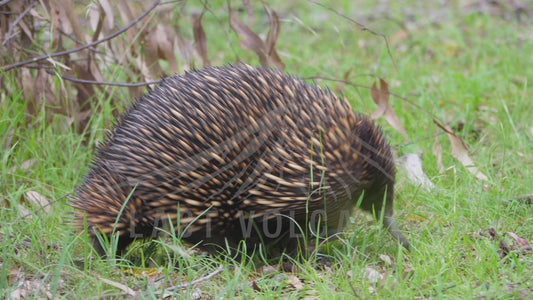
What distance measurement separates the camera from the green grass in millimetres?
2232

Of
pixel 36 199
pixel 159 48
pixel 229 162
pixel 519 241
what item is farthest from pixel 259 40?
pixel 519 241

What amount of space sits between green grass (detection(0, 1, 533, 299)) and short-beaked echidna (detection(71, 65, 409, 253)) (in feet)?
0.60

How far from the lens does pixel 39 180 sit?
335 cm

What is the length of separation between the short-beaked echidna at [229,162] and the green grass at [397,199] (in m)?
0.18

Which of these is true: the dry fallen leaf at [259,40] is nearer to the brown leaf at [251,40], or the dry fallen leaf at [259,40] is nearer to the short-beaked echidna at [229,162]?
the brown leaf at [251,40]

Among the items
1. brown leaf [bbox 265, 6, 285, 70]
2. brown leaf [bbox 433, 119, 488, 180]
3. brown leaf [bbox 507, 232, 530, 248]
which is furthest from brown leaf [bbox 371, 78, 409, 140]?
brown leaf [bbox 507, 232, 530, 248]

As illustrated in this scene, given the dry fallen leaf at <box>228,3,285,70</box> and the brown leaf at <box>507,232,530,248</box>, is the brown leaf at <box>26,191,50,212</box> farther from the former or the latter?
the brown leaf at <box>507,232,530,248</box>

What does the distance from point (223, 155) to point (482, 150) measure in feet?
5.61

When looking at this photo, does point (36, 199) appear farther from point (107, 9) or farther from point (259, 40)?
point (259, 40)

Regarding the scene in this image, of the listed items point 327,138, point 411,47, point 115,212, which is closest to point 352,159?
point 327,138

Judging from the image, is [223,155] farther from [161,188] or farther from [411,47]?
[411,47]

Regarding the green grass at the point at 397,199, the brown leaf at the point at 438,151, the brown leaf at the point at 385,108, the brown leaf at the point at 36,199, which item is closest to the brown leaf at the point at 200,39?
the green grass at the point at 397,199

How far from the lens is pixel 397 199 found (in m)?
3.23

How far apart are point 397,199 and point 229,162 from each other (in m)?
1.08
